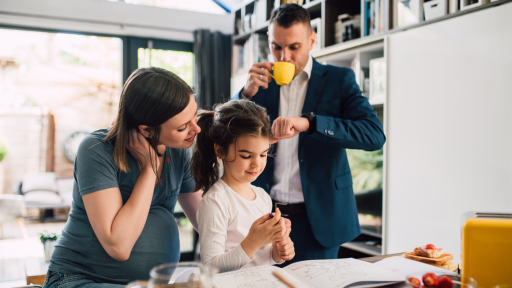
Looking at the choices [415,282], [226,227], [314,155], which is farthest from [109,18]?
[415,282]

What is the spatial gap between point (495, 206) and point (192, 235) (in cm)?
338

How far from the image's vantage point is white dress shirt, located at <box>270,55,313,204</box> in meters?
1.65

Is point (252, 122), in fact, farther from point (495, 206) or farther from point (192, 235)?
point (192, 235)

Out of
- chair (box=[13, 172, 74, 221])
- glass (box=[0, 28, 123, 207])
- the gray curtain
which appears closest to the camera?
the gray curtain

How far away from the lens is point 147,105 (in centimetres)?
116

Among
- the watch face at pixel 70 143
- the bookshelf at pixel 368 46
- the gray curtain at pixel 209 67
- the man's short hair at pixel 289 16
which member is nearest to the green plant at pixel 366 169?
the bookshelf at pixel 368 46

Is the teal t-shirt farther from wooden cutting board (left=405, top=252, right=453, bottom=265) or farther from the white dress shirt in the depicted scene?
wooden cutting board (left=405, top=252, right=453, bottom=265)

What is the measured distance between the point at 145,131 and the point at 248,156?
34 cm

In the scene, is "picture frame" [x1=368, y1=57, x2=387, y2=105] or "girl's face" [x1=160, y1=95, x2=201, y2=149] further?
"picture frame" [x1=368, y1=57, x2=387, y2=105]

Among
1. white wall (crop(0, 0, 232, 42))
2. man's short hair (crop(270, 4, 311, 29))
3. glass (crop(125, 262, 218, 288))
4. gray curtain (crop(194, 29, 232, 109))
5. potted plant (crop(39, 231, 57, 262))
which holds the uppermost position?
white wall (crop(0, 0, 232, 42))

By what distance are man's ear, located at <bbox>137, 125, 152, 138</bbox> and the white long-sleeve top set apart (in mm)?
271

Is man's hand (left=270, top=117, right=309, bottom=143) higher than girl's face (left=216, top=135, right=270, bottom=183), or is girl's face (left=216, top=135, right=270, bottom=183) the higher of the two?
Answer: man's hand (left=270, top=117, right=309, bottom=143)

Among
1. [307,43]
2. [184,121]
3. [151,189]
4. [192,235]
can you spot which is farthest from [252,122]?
[192,235]

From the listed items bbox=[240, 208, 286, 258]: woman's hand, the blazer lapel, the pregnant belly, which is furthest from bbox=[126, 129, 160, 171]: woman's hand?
the blazer lapel
